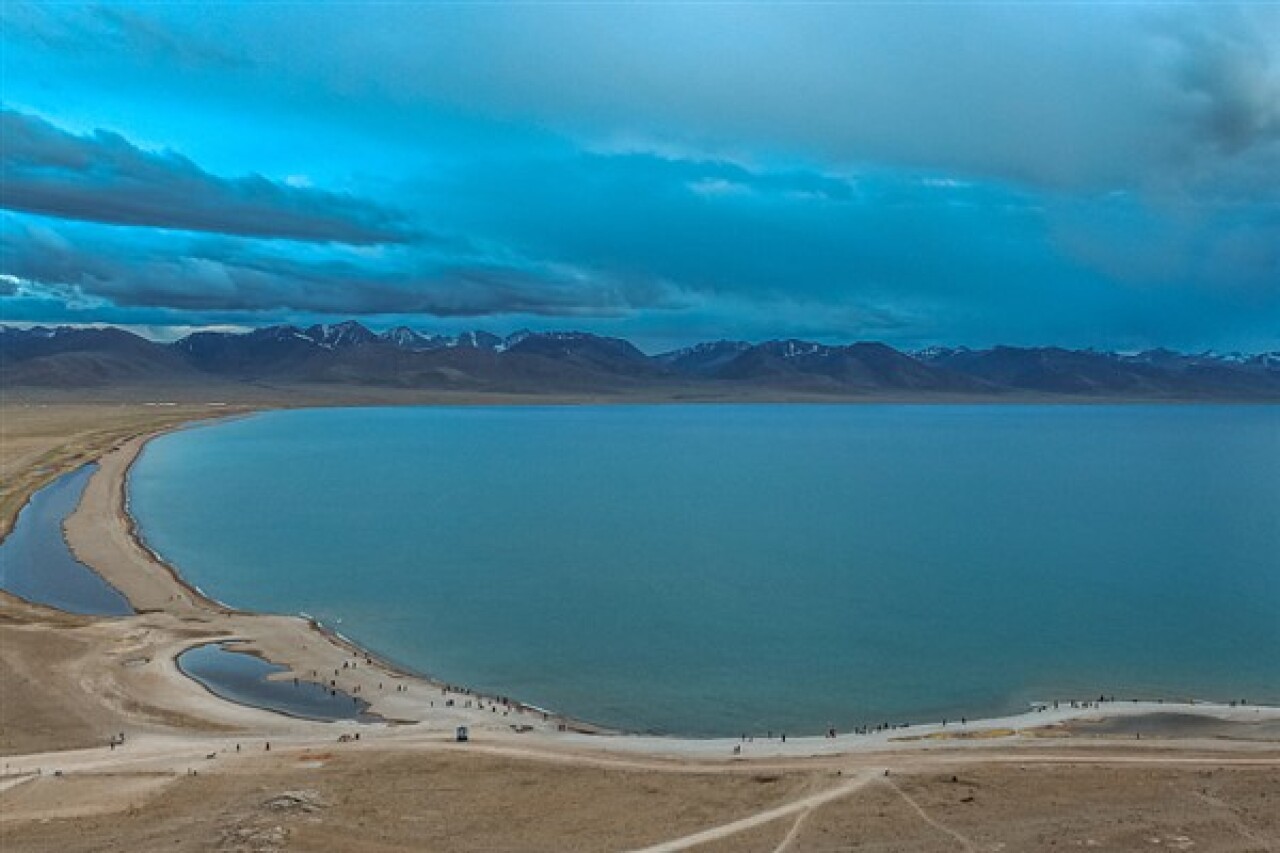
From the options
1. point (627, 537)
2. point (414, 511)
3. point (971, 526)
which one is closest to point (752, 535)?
point (627, 537)

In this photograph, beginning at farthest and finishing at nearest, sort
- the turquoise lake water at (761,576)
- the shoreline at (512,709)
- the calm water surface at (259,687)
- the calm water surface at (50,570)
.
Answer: the calm water surface at (50,570), the turquoise lake water at (761,576), the calm water surface at (259,687), the shoreline at (512,709)

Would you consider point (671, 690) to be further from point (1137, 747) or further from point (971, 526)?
point (971, 526)

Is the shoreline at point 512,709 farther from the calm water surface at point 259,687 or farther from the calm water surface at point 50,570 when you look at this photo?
the calm water surface at point 50,570

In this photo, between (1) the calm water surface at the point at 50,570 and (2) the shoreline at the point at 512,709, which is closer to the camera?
(2) the shoreline at the point at 512,709

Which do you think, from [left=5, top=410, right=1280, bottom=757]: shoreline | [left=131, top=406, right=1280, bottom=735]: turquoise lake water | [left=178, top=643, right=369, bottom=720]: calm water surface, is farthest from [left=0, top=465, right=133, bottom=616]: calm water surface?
[left=178, top=643, right=369, bottom=720]: calm water surface

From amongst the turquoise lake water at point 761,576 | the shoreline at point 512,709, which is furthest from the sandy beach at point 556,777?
the turquoise lake water at point 761,576

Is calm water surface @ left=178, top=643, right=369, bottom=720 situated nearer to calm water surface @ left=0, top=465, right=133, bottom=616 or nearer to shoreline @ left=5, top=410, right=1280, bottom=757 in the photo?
shoreline @ left=5, top=410, right=1280, bottom=757
